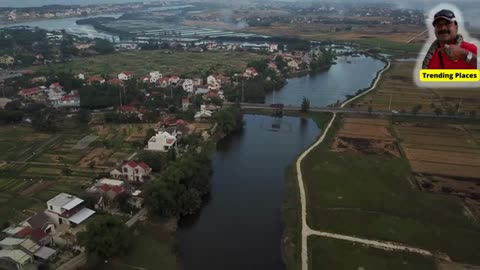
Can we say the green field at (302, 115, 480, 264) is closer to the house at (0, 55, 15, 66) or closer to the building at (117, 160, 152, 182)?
the building at (117, 160, 152, 182)

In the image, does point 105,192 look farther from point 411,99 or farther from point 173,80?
point 411,99

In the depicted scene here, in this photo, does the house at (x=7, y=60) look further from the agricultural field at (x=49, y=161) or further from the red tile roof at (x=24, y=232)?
the red tile roof at (x=24, y=232)

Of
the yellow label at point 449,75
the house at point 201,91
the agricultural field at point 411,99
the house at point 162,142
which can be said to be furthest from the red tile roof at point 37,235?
the agricultural field at point 411,99

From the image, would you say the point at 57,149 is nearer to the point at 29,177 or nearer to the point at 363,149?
the point at 29,177

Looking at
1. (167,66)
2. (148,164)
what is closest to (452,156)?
(148,164)

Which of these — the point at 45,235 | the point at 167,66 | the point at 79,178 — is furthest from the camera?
the point at 167,66
